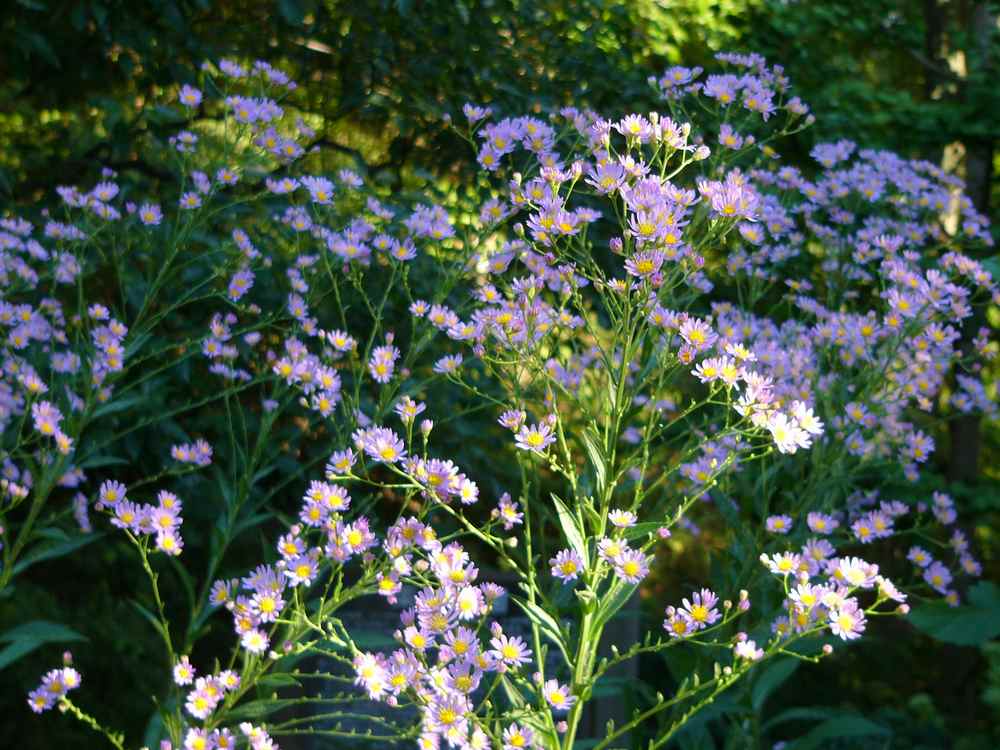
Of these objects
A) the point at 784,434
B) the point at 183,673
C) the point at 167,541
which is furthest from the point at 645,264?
the point at 183,673

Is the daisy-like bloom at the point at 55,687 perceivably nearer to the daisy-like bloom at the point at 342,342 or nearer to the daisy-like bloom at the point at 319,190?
the daisy-like bloom at the point at 342,342

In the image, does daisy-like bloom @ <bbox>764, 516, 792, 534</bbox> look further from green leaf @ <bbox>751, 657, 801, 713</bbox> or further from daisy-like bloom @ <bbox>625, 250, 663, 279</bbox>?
daisy-like bloom @ <bbox>625, 250, 663, 279</bbox>

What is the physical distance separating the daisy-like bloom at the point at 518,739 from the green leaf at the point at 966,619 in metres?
1.80

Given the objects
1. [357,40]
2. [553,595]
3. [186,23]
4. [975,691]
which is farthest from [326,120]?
[975,691]

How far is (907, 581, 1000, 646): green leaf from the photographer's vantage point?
3.04 metres

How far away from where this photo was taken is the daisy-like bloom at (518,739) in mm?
1571

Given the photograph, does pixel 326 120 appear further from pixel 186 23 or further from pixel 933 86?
pixel 933 86

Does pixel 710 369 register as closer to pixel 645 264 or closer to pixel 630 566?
pixel 645 264

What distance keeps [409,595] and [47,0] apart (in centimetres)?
219

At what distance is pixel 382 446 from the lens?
5.24 ft

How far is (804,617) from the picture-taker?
4.79 ft

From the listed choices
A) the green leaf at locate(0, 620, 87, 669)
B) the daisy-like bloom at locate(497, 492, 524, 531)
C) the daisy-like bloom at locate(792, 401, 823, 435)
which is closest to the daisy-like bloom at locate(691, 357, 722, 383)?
the daisy-like bloom at locate(792, 401, 823, 435)

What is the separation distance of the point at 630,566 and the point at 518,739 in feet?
1.02

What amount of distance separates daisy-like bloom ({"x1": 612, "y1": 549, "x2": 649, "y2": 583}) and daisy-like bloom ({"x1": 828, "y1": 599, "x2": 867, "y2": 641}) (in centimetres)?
26
